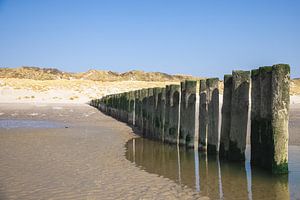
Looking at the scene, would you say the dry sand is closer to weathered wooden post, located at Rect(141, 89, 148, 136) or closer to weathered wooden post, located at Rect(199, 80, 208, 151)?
weathered wooden post, located at Rect(141, 89, 148, 136)

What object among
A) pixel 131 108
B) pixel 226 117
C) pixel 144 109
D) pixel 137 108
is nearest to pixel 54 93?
pixel 131 108

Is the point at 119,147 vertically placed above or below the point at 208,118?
below

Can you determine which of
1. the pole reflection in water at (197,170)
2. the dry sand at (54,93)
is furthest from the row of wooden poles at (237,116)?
the dry sand at (54,93)

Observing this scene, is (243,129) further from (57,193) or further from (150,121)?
(150,121)

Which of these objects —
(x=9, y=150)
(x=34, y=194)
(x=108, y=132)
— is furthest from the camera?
(x=108, y=132)

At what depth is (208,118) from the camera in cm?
836

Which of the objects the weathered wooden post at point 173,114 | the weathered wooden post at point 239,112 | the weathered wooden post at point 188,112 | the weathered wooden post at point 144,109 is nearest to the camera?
the weathered wooden post at point 239,112

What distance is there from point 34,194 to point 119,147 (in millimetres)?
4499

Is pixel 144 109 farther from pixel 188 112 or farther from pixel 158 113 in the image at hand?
pixel 188 112

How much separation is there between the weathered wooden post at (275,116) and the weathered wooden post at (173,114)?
11.4 feet

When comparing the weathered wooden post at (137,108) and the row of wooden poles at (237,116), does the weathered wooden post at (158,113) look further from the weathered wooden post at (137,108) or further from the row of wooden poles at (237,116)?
the weathered wooden post at (137,108)

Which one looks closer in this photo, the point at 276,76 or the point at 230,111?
the point at 276,76

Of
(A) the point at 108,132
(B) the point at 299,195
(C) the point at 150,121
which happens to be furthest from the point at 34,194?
(A) the point at 108,132

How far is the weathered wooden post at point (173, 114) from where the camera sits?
996 cm
